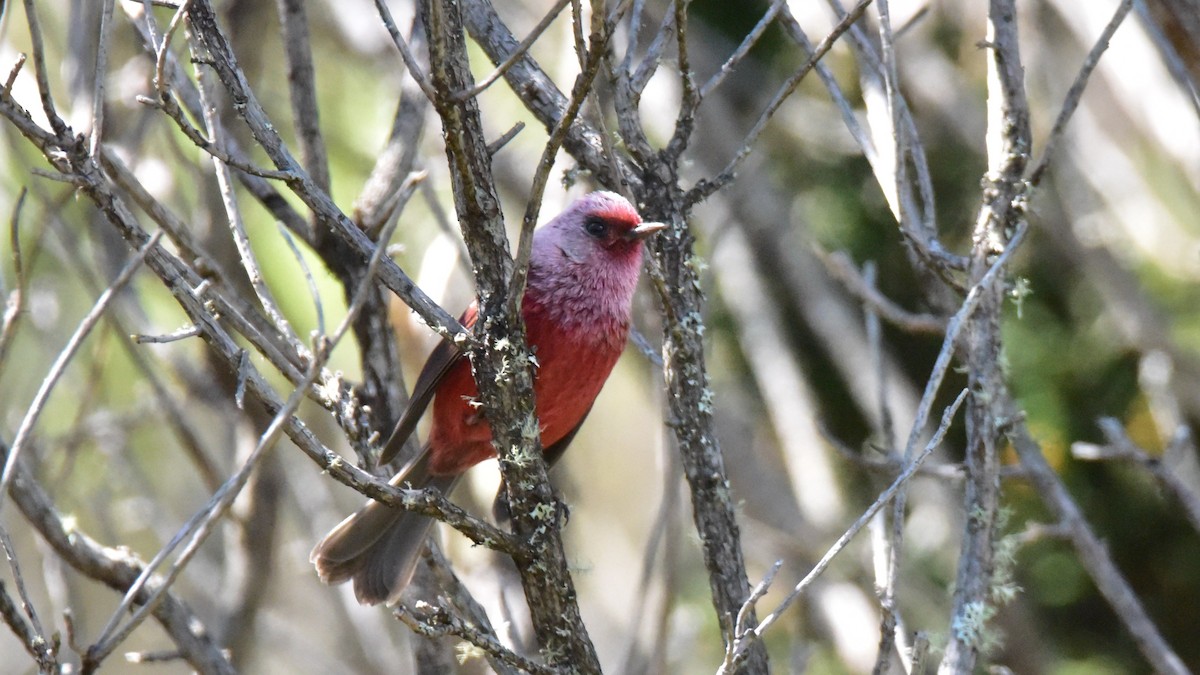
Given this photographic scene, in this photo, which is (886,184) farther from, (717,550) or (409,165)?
(409,165)

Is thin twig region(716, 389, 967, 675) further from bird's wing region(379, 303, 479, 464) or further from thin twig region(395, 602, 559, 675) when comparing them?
bird's wing region(379, 303, 479, 464)

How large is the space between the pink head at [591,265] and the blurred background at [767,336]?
28cm

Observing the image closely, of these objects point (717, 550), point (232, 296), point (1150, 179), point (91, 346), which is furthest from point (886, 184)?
point (91, 346)

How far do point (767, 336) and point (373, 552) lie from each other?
2538 mm

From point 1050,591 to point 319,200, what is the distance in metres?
3.70

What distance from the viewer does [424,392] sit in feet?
11.1

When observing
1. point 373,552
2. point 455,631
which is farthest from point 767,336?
point 455,631

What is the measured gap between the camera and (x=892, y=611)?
2.42m

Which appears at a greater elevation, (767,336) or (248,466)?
(767,336)

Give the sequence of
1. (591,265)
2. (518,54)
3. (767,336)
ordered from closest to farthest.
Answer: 1. (518,54)
2. (591,265)
3. (767,336)

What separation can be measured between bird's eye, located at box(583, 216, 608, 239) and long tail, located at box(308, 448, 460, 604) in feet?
2.98

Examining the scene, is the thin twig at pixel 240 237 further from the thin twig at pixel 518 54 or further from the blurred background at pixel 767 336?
the blurred background at pixel 767 336

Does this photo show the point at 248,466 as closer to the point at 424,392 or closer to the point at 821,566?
the point at 821,566

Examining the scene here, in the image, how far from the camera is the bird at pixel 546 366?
3.53 meters
